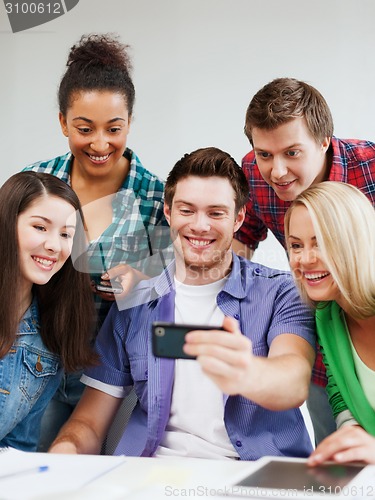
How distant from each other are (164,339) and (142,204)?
93cm

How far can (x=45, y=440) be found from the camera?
6.03 ft

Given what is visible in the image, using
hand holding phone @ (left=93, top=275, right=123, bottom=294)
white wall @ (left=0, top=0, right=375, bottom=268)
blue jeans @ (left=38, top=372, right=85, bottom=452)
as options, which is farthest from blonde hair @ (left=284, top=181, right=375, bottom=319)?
white wall @ (left=0, top=0, right=375, bottom=268)

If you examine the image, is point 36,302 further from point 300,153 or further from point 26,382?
point 300,153

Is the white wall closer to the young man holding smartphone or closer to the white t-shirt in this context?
the young man holding smartphone

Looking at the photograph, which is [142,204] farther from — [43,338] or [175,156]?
[175,156]

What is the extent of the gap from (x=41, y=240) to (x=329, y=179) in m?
0.79

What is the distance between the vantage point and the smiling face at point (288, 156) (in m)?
1.72

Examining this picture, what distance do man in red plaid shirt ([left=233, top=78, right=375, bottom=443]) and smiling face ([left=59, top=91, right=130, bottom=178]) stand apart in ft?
1.18

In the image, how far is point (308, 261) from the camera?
4.51ft

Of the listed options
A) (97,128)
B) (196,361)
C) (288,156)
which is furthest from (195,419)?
(97,128)

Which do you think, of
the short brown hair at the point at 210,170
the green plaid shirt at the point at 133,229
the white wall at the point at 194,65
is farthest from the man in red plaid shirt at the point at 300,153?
the white wall at the point at 194,65

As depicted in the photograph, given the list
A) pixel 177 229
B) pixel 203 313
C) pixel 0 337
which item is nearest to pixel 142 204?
pixel 177 229

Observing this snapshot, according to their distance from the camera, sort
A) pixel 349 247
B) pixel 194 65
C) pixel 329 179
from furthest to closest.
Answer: pixel 194 65
pixel 329 179
pixel 349 247

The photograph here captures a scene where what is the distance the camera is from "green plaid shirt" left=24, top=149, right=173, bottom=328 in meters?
1.76
